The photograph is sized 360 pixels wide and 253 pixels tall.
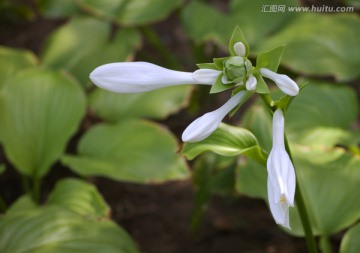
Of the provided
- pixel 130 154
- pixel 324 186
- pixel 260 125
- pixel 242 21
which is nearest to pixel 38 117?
pixel 130 154

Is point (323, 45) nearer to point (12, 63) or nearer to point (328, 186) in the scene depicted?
point (328, 186)

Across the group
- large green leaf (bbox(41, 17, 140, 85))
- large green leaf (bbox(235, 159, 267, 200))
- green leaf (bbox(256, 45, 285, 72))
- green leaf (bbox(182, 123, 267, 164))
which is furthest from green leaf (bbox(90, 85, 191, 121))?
green leaf (bbox(256, 45, 285, 72))

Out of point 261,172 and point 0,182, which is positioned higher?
point 261,172

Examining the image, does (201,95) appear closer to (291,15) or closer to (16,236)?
(291,15)

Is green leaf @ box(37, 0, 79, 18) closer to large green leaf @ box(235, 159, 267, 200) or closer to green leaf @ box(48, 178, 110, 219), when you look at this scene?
green leaf @ box(48, 178, 110, 219)

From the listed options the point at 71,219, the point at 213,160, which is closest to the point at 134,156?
the point at 213,160
